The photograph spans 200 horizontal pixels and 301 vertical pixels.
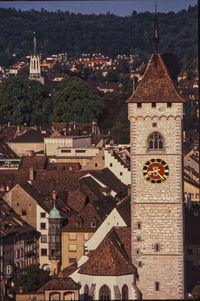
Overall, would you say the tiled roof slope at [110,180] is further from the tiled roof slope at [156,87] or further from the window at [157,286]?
the window at [157,286]

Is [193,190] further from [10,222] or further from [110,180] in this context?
[10,222]

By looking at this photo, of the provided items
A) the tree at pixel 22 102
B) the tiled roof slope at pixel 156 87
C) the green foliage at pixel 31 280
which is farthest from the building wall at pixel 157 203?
the tree at pixel 22 102

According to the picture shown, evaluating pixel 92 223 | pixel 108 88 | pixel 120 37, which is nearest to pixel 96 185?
pixel 92 223

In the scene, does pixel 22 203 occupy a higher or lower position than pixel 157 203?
higher

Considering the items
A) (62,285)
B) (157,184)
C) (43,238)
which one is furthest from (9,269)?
(157,184)

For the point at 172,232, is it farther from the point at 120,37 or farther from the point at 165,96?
the point at 120,37
